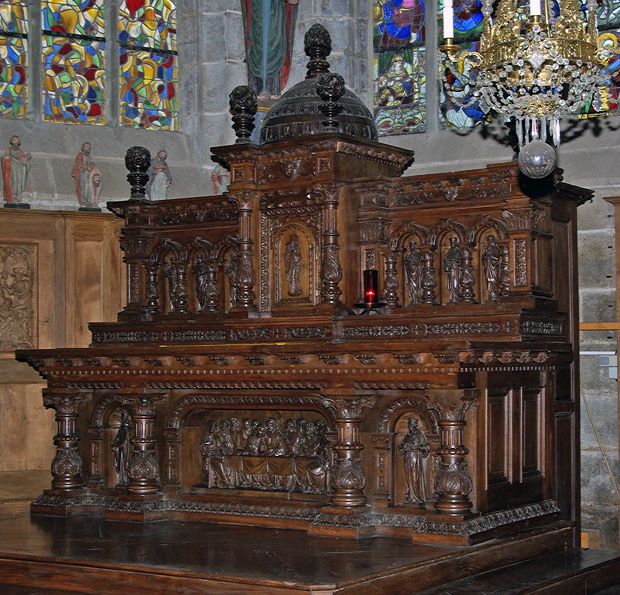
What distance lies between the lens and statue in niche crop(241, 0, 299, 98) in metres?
11.5

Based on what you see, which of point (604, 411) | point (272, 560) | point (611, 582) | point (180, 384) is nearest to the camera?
point (272, 560)

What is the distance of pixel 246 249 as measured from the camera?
916 centimetres

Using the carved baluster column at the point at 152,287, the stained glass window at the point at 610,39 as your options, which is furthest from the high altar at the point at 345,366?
the stained glass window at the point at 610,39

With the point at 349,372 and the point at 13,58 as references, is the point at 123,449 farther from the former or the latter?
the point at 13,58

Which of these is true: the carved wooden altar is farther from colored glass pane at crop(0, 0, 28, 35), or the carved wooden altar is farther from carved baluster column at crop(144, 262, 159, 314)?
colored glass pane at crop(0, 0, 28, 35)

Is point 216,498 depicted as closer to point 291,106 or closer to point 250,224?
point 250,224

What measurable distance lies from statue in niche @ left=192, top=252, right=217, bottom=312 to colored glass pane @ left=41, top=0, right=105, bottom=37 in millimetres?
2930

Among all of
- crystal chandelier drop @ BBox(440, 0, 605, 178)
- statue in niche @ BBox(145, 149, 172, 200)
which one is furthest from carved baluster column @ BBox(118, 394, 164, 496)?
crystal chandelier drop @ BBox(440, 0, 605, 178)

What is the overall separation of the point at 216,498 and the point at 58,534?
3.61ft

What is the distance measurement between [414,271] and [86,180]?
3.25m

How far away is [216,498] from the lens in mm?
8922

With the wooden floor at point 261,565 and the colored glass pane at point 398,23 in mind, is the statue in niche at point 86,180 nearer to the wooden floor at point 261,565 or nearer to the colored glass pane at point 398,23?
the colored glass pane at point 398,23

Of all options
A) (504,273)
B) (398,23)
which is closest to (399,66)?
(398,23)

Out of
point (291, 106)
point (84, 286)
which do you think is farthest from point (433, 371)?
point (84, 286)
